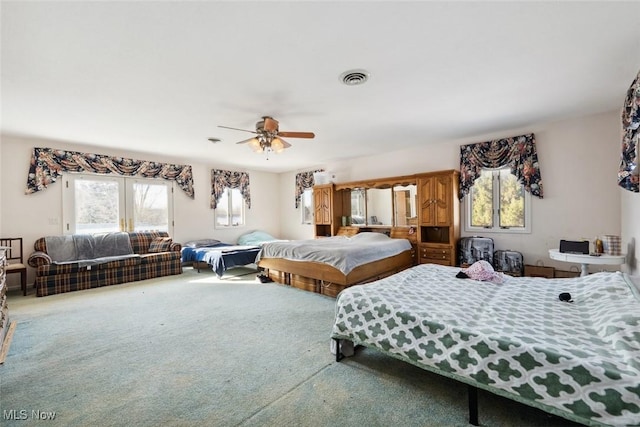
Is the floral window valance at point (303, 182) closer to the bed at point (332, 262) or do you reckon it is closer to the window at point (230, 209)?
the window at point (230, 209)

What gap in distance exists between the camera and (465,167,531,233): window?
14.7 feet

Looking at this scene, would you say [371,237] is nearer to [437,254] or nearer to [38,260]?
[437,254]

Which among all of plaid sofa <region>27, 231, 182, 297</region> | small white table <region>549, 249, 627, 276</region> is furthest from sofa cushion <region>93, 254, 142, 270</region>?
small white table <region>549, 249, 627, 276</region>

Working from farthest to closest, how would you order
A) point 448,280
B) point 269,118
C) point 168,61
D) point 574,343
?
1. point 269,118
2. point 448,280
3. point 168,61
4. point 574,343

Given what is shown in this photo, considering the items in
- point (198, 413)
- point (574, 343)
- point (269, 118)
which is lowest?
point (198, 413)

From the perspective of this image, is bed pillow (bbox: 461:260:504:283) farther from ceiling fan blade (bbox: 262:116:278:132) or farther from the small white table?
ceiling fan blade (bbox: 262:116:278:132)

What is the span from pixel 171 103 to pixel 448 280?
352 centimetres

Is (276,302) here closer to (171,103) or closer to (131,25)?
(171,103)

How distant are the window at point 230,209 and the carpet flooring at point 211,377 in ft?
12.8

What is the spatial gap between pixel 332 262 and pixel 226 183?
445 centimetres

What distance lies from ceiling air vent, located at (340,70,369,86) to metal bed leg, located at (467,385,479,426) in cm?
253

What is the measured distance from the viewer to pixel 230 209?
7445mm

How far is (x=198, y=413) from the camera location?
5.52ft

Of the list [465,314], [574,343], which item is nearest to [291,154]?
[465,314]
